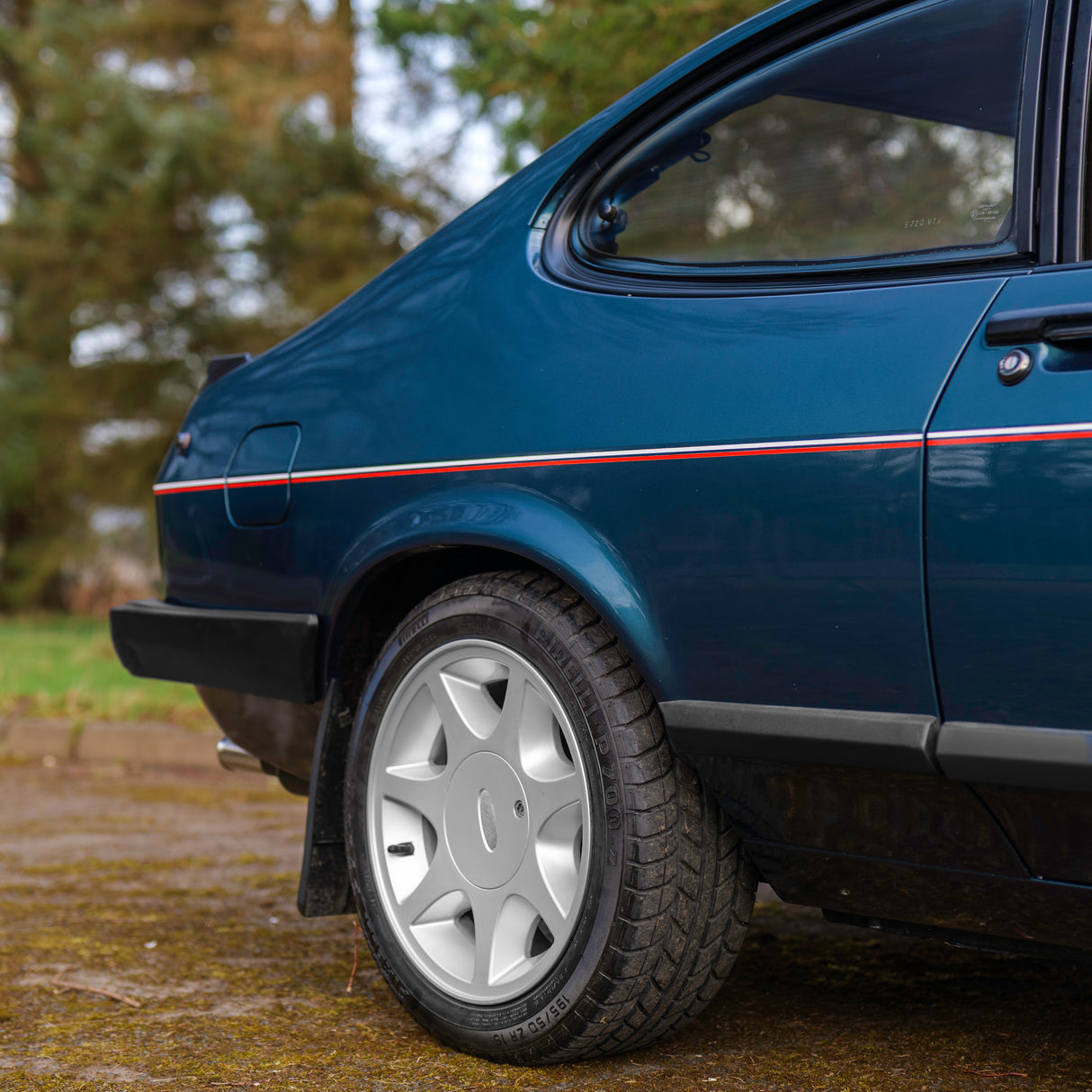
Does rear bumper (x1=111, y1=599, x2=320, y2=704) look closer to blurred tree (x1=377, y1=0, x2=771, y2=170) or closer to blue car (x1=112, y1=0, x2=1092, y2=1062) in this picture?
blue car (x1=112, y1=0, x2=1092, y2=1062)

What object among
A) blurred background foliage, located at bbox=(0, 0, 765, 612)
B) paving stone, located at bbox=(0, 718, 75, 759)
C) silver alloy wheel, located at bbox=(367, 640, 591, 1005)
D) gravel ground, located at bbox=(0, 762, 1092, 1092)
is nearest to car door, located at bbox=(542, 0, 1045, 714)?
silver alloy wheel, located at bbox=(367, 640, 591, 1005)

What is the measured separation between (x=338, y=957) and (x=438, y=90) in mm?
11052

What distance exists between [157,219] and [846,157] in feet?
35.5

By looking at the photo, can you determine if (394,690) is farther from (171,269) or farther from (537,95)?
(171,269)

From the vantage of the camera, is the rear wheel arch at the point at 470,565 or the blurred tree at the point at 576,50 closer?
the rear wheel arch at the point at 470,565

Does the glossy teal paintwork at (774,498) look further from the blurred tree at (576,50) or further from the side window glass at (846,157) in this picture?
the blurred tree at (576,50)

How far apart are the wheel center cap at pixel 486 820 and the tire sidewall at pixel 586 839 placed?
17 cm

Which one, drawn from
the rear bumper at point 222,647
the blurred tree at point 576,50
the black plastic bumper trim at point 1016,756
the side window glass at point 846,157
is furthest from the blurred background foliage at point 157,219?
the black plastic bumper trim at point 1016,756

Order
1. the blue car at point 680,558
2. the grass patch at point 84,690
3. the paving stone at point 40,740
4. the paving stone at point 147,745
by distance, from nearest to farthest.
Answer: the blue car at point 680,558, the paving stone at point 147,745, the paving stone at point 40,740, the grass patch at point 84,690

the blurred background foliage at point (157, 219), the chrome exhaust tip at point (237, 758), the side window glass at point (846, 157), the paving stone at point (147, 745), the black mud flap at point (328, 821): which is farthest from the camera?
the blurred background foliage at point (157, 219)

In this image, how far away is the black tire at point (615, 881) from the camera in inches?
79.4

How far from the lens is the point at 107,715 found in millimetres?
6355

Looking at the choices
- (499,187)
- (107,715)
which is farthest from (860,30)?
(107,715)

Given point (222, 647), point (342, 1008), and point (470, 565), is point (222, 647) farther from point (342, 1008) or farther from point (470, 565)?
point (342, 1008)
